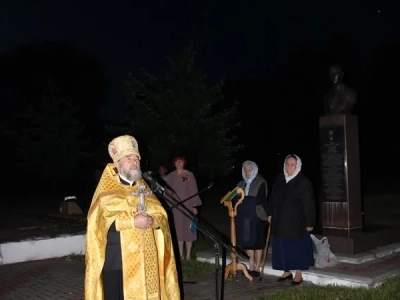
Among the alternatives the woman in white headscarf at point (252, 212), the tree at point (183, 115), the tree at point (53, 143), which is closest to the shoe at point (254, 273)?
the woman in white headscarf at point (252, 212)

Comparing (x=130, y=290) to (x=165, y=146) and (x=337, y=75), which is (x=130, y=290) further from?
(x=165, y=146)

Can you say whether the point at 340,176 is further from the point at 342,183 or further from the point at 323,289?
the point at 323,289

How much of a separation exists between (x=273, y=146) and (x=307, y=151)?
2.56 metres

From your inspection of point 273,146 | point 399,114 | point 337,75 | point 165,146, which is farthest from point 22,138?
point 399,114

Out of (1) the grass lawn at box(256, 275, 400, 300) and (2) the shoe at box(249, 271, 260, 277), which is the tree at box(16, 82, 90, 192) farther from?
(1) the grass lawn at box(256, 275, 400, 300)

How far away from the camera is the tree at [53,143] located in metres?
29.5

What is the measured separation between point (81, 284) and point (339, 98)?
529 cm

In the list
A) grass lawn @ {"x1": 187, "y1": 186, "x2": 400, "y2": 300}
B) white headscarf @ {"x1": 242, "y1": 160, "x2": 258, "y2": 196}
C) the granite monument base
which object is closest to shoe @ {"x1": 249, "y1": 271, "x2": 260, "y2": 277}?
grass lawn @ {"x1": 187, "y1": 186, "x2": 400, "y2": 300}

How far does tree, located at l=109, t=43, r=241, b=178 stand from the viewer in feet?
73.2

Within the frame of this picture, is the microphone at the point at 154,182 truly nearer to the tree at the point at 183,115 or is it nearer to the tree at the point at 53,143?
the tree at the point at 183,115

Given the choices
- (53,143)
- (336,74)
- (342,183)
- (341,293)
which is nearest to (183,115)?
(53,143)

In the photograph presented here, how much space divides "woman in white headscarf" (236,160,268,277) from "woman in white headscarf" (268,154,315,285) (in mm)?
175

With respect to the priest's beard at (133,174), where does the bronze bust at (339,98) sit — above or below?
above

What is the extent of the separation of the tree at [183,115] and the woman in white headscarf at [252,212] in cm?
1468
